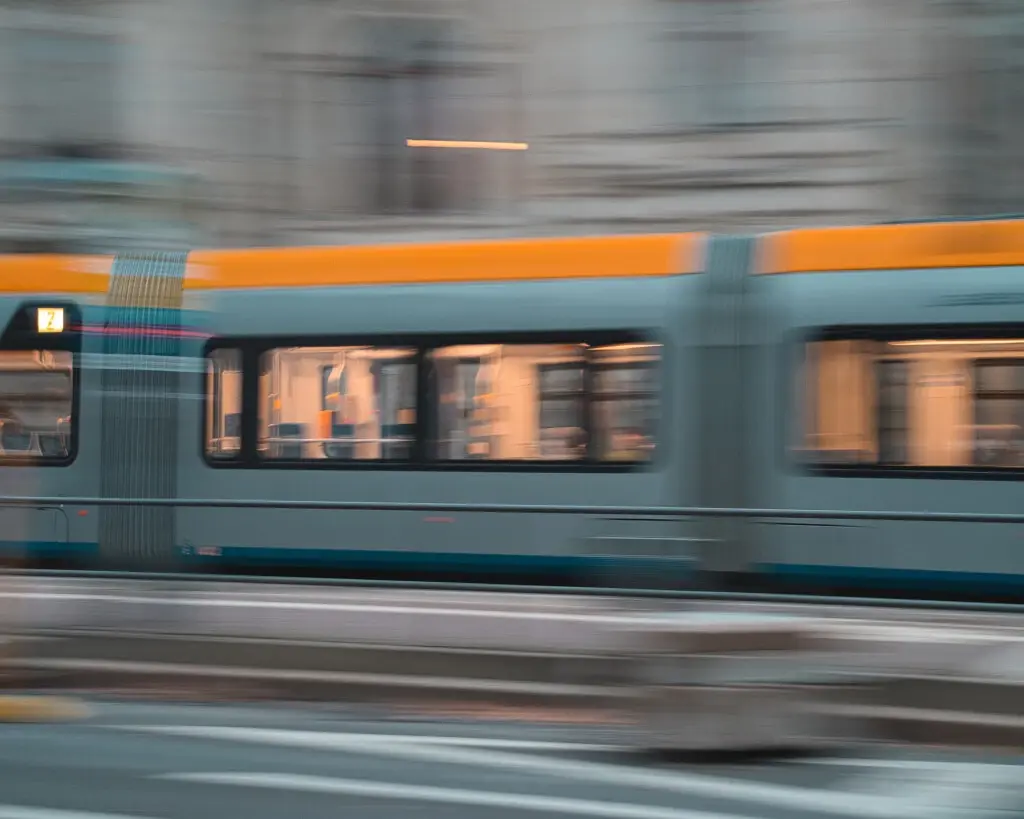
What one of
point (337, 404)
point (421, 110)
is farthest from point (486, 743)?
point (421, 110)

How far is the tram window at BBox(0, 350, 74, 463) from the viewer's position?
11.7 m

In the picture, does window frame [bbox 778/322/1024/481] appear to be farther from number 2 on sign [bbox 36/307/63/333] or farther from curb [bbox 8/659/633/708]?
number 2 on sign [bbox 36/307/63/333]

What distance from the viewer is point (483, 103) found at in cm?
1873

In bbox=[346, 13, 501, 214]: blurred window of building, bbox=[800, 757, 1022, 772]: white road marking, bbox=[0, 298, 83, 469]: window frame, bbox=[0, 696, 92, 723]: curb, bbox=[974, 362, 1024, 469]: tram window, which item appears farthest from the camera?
bbox=[346, 13, 501, 214]: blurred window of building

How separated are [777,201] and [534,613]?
1231 cm

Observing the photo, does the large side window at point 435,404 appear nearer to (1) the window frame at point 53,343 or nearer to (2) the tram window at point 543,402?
(2) the tram window at point 543,402

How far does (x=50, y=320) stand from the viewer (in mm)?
11734

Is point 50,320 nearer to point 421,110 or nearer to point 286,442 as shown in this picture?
point 286,442

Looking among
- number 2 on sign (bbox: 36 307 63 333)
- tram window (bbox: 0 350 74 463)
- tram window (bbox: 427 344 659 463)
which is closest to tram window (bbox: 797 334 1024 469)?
tram window (bbox: 427 344 659 463)

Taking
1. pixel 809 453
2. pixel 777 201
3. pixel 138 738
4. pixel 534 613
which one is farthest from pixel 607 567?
pixel 777 201

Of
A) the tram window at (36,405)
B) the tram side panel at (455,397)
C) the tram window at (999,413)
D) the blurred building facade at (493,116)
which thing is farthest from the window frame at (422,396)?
the blurred building facade at (493,116)

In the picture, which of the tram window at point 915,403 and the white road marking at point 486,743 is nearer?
the white road marking at point 486,743

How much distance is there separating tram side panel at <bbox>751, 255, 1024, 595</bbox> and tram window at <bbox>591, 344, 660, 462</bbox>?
0.80 meters

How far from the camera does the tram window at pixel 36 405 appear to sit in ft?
38.3
